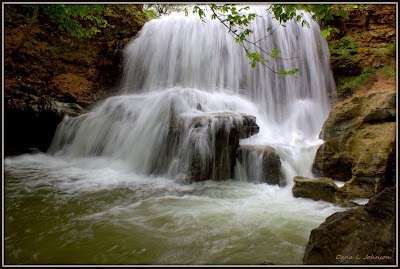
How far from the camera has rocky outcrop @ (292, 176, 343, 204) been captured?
4.98m

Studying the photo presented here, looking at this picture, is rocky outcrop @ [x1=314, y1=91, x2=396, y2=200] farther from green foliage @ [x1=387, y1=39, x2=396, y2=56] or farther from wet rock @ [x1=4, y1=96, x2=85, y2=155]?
wet rock @ [x1=4, y1=96, x2=85, y2=155]

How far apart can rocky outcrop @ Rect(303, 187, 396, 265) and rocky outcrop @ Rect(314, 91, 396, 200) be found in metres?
2.71

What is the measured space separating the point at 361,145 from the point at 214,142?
3.64 metres

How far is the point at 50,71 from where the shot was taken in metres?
10.7

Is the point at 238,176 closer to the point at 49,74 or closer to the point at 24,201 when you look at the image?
the point at 24,201

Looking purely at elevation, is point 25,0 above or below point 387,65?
below

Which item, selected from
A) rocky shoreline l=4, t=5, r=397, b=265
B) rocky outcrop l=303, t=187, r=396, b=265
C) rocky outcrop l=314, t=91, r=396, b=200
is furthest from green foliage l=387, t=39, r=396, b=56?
rocky outcrop l=303, t=187, r=396, b=265

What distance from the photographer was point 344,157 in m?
6.46

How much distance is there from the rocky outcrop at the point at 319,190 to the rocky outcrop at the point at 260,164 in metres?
0.96

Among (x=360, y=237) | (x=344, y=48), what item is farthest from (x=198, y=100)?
(x=360, y=237)

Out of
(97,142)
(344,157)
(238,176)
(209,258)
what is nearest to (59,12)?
(97,142)

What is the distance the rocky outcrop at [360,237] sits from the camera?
2309 mm

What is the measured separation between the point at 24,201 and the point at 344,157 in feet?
23.6
